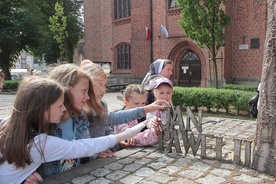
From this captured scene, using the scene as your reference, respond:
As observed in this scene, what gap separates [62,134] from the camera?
8.99 ft

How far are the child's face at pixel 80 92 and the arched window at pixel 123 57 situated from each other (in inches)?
792

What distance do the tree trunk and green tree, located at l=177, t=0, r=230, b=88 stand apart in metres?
8.64

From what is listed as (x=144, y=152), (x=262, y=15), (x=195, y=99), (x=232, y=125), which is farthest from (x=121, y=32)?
(x=144, y=152)

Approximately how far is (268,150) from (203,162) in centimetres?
76

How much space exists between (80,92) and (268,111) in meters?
1.98

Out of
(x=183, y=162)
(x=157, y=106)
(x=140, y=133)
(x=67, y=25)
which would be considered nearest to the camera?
(x=183, y=162)

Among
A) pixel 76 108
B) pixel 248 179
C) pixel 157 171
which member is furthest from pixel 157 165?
pixel 76 108

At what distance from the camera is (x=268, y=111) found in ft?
9.43

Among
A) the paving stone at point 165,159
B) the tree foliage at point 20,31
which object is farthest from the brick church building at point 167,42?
the paving stone at point 165,159

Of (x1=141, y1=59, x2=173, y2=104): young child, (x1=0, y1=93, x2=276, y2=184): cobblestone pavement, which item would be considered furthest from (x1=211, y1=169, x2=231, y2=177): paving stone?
(x1=141, y1=59, x2=173, y2=104): young child

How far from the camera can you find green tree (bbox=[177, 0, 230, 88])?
36.6 feet

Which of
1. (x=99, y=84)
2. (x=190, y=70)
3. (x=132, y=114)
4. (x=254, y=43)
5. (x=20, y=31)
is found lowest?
(x=132, y=114)

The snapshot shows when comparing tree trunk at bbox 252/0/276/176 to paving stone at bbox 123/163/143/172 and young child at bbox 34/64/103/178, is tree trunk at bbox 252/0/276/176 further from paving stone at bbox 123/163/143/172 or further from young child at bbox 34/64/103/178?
young child at bbox 34/64/103/178

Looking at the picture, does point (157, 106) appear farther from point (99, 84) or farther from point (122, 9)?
point (122, 9)
